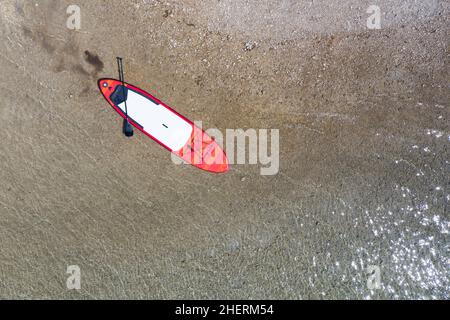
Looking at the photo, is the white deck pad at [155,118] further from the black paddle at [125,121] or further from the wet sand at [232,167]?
the wet sand at [232,167]

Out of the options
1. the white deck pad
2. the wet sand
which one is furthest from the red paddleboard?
the wet sand

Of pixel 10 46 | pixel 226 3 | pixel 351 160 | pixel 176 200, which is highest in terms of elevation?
pixel 226 3

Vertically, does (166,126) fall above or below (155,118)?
below

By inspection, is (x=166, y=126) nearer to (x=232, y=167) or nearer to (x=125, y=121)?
(x=125, y=121)

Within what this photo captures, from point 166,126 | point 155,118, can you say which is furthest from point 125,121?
point 166,126

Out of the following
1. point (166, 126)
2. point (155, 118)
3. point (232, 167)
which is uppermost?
point (155, 118)
